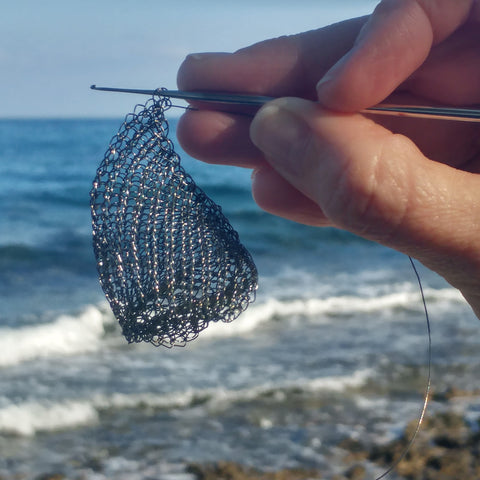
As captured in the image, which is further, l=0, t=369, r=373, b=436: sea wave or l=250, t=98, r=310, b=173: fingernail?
l=0, t=369, r=373, b=436: sea wave

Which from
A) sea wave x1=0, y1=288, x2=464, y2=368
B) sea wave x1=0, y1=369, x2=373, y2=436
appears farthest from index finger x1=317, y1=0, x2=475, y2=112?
sea wave x1=0, y1=288, x2=464, y2=368

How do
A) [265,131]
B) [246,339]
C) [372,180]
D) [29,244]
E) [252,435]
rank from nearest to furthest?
[372,180] → [265,131] → [252,435] → [246,339] → [29,244]

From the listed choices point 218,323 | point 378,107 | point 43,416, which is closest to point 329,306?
point 218,323

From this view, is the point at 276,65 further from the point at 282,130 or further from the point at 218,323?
the point at 218,323

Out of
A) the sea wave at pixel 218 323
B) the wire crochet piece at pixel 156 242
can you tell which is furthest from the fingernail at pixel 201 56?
the sea wave at pixel 218 323

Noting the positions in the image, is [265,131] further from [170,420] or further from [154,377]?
[154,377]

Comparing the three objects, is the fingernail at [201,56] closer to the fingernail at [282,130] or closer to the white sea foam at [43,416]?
the fingernail at [282,130]

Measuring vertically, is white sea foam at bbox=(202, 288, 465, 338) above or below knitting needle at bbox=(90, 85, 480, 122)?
below

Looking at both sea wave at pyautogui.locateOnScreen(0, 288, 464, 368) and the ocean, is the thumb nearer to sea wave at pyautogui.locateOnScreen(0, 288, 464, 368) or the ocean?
the ocean

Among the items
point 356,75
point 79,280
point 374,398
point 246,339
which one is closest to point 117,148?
point 356,75
